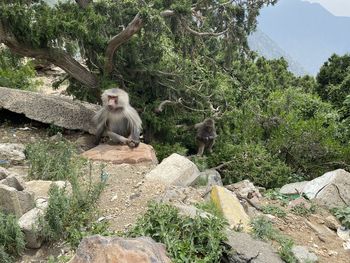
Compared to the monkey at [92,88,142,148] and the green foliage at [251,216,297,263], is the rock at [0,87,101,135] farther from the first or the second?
the green foliage at [251,216,297,263]

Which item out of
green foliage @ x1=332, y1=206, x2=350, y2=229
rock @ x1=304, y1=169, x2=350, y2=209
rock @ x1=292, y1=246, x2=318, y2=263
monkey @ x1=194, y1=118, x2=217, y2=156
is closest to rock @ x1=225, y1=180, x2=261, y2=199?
rock @ x1=304, y1=169, x2=350, y2=209

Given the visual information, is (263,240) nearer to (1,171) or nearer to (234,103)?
(1,171)

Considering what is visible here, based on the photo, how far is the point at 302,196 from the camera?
7883 mm

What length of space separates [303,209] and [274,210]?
1.63 ft

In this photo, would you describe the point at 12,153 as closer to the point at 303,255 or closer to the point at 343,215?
the point at 303,255

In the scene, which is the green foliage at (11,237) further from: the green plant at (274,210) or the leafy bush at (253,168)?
the leafy bush at (253,168)

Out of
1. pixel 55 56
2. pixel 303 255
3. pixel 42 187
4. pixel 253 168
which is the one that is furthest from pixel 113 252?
pixel 253 168

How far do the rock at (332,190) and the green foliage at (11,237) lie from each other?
4596mm

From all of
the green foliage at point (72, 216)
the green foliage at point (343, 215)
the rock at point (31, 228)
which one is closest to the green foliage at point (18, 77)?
the green foliage at point (72, 216)

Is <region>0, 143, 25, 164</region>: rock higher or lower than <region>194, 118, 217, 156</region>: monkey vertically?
lower

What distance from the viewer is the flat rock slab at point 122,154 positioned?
8.03 metres

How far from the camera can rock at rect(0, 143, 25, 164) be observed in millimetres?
7758

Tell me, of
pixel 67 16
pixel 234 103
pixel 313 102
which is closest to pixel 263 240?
pixel 67 16

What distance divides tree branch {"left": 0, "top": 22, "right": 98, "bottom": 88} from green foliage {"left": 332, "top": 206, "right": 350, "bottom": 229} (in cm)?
581
